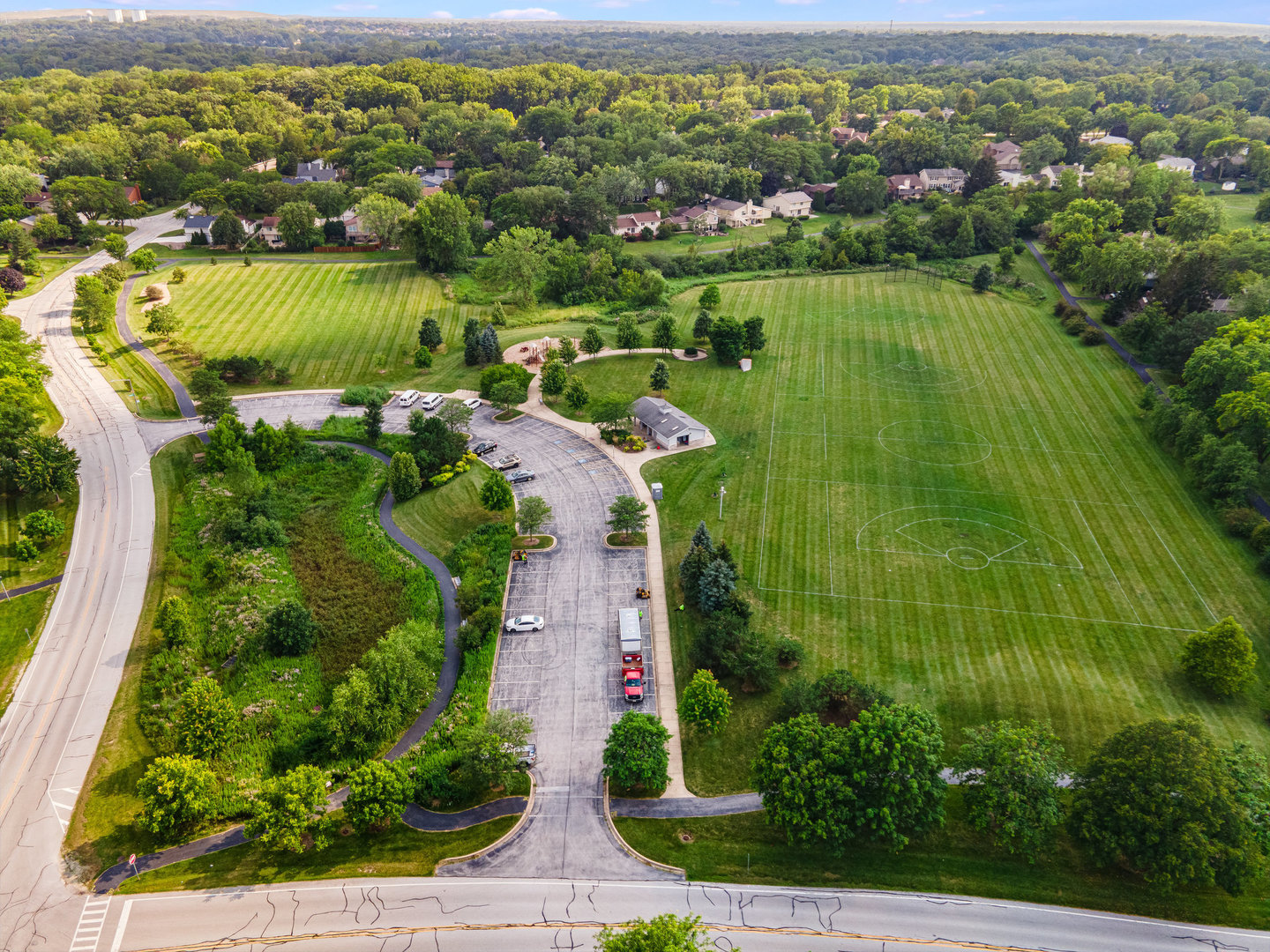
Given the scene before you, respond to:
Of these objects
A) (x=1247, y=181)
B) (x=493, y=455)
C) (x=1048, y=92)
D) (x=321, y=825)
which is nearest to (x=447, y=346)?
(x=493, y=455)

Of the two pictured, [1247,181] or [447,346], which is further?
[1247,181]

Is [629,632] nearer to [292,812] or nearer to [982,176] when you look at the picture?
[292,812]

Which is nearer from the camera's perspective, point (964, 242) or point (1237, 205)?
point (964, 242)

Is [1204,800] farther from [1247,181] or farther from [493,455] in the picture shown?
[1247,181]

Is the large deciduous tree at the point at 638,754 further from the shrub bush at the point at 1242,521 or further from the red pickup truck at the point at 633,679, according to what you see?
the shrub bush at the point at 1242,521

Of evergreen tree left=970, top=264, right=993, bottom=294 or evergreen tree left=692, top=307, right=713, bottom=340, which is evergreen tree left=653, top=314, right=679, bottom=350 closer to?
evergreen tree left=692, top=307, right=713, bottom=340

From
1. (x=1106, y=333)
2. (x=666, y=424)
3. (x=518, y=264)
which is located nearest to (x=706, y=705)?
(x=666, y=424)

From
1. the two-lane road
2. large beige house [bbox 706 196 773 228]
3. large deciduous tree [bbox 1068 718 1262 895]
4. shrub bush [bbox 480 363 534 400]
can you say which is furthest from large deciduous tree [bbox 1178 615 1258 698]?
large beige house [bbox 706 196 773 228]
